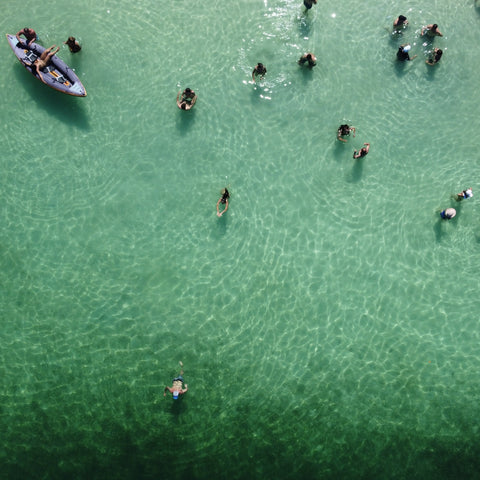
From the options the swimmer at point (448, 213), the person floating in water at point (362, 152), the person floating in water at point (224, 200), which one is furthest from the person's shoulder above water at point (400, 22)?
the person floating in water at point (224, 200)

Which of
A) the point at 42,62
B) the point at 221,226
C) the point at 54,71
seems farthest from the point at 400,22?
the point at 42,62

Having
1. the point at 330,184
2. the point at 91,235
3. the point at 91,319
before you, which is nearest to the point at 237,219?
the point at 330,184

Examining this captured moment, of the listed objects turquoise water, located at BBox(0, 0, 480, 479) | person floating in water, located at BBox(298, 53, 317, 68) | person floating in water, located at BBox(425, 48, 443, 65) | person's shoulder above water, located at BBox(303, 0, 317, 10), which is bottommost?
turquoise water, located at BBox(0, 0, 480, 479)

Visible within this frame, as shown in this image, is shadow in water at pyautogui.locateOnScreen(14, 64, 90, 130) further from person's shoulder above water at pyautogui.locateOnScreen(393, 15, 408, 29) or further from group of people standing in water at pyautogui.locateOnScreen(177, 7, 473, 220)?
person's shoulder above water at pyautogui.locateOnScreen(393, 15, 408, 29)

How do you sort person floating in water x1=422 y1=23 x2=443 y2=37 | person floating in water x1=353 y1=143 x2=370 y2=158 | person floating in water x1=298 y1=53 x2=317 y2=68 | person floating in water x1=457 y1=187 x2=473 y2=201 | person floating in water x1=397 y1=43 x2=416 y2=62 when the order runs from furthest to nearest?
person floating in water x1=422 y1=23 x2=443 y2=37
person floating in water x1=397 y1=43 x2=416 y2=62
person floating in water x1=298 y1=53 x2=317 y2=68
person floating in water x1=353 y1=143 x2=370 y2=158
person floating in water x1=457 y1=187 x2=473 y2=201

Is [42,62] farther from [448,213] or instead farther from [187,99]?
[448,213]

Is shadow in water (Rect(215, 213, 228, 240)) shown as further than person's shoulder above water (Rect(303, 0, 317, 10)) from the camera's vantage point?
No

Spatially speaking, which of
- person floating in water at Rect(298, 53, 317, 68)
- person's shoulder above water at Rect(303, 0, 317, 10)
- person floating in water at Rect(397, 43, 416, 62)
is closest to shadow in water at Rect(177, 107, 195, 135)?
person floating in water at Rect(298, 53, 317, 68)
